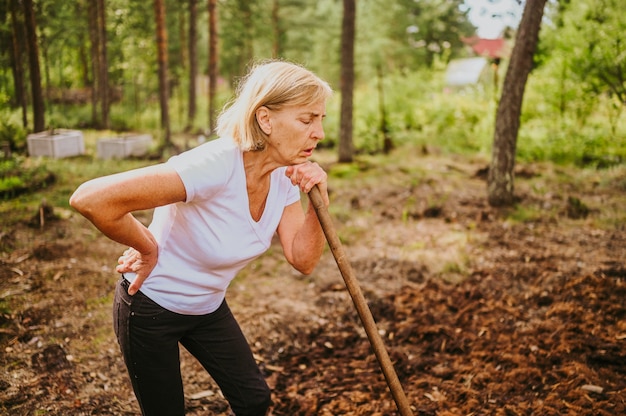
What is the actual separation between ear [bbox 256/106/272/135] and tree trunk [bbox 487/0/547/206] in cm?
598

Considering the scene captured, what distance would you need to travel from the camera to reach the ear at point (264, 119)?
1810 mm

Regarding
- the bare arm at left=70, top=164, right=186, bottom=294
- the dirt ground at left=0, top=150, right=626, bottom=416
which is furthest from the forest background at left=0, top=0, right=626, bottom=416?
the bare arm at left=70, top=164, right=186, bottom=294

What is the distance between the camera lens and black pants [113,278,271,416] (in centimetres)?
187

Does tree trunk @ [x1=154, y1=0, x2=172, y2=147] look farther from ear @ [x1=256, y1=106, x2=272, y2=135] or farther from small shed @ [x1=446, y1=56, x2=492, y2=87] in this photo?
small shed @ [x1=446, y1=56, x2=492, y2=87]

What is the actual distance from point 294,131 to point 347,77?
386 inches

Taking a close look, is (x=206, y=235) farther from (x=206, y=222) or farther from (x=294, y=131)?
(x=294, y=131)

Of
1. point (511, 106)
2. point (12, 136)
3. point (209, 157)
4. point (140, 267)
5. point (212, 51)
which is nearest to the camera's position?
point (209, 157)

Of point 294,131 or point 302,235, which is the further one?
point 302,235

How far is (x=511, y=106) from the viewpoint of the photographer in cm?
688

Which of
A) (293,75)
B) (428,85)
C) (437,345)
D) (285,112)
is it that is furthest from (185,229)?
(428,85)

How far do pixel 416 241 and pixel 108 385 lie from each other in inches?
172

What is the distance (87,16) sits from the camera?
19.6 metres

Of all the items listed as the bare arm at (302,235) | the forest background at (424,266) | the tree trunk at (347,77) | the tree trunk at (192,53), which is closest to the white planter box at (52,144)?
the forest background at (424,266)

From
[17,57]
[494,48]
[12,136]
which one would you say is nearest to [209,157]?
[12,136]
